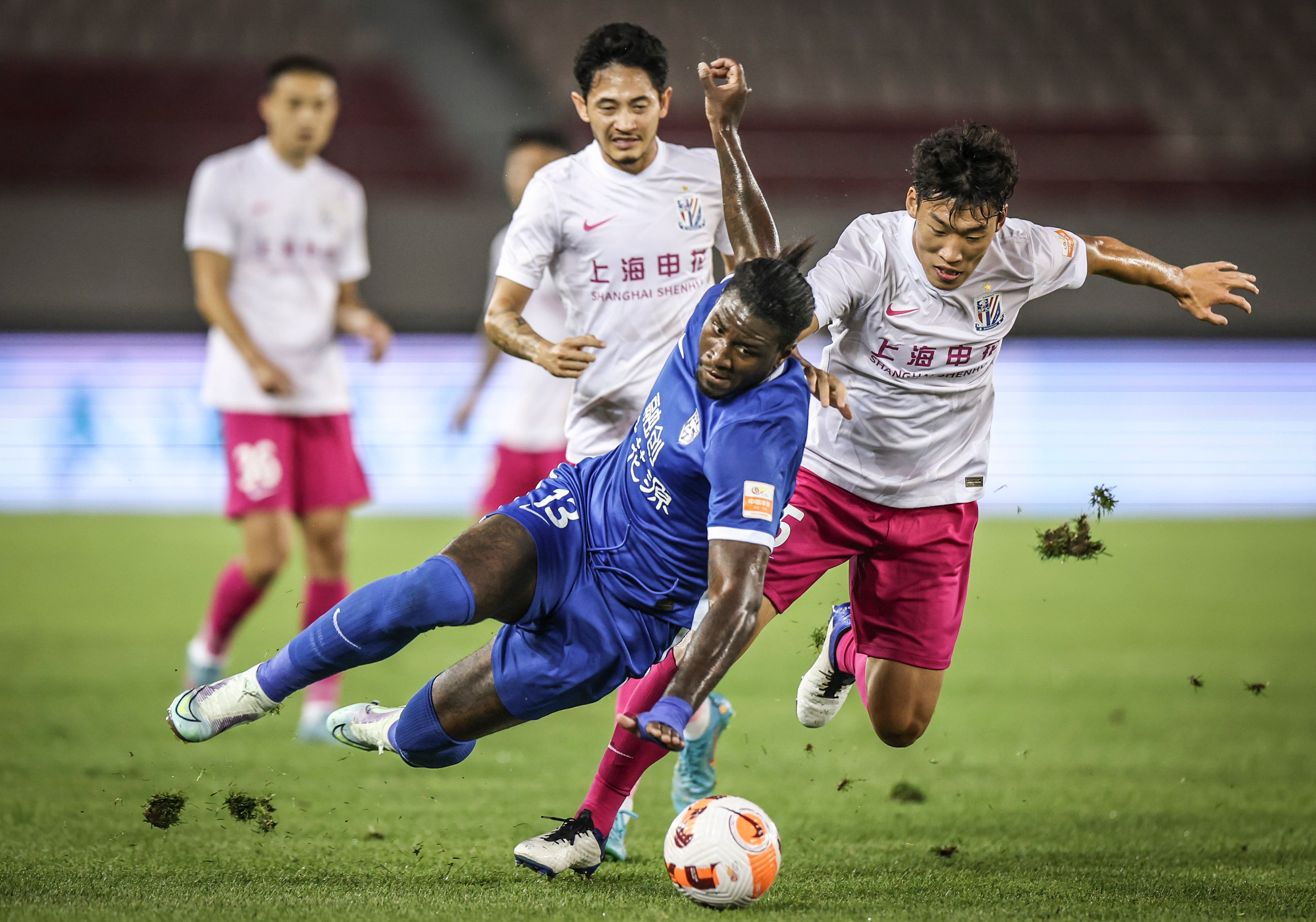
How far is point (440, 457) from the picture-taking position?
43.5 ft

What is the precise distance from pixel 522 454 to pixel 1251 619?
501 centimetres

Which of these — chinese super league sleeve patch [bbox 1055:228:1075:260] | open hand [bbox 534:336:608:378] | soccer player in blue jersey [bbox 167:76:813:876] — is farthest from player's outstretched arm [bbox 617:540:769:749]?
chinese super league sleeve patch [bbox 1055:228:1075:260]

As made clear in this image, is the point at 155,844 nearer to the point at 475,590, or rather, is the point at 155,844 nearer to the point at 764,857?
the point at 475,590

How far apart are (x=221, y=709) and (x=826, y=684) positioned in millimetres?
2189

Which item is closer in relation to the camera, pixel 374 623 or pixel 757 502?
pixel 757 502

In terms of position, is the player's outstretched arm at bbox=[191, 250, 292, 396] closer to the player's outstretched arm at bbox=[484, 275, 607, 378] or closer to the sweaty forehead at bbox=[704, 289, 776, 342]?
the player's outstretched arm at bbox=[484, 275, 607, 378]

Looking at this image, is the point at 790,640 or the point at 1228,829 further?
the point at 790,640

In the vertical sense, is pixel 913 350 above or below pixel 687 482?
above

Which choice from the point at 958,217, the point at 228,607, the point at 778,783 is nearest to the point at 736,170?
the point at 958,217

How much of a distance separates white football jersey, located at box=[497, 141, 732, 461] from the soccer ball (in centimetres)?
144

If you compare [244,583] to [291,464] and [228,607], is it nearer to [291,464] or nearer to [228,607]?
[228,607]

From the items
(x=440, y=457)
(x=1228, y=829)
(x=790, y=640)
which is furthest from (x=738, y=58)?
(x=1228, y=829)

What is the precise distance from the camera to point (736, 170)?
453 cm

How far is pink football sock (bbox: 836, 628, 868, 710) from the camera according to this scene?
4.87 m
